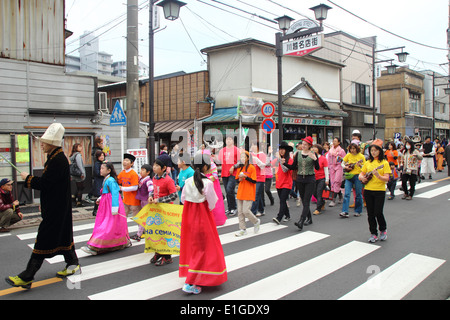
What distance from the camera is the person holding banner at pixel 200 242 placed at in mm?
4371

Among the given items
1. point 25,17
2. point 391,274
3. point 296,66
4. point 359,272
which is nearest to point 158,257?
point 359,272

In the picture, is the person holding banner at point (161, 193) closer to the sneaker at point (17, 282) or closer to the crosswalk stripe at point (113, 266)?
the crosswalk stripe at point (113, 266)

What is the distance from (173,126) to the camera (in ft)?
67.4

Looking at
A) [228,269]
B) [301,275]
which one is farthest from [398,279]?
[228,269]

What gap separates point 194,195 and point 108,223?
7.55 feet

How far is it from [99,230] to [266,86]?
50.8ft

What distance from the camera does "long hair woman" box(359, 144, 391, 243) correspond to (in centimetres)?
646

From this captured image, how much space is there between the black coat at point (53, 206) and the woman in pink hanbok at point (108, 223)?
4.01ft

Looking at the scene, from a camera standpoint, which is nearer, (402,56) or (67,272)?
(67,272)

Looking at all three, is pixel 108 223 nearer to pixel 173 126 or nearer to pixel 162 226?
pixel 162 226

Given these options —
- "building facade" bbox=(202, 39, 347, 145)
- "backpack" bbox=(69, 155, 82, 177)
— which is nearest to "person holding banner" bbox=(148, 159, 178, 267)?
"backpack" bbox=(69, 155, 82, 177)

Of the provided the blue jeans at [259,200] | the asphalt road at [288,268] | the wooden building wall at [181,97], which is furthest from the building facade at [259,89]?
the asphalt road at [288,268]

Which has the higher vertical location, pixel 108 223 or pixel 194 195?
pixel 194 195
